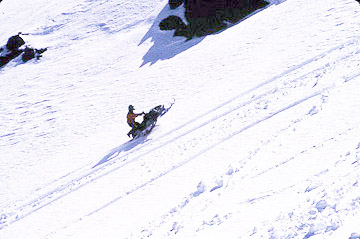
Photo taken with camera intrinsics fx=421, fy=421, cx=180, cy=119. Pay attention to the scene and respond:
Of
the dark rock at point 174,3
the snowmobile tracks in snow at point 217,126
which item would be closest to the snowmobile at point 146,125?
the snowmobile tracks in snow at point 217,126

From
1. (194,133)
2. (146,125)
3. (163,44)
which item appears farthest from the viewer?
(163,44)

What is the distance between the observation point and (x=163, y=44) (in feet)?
86.8

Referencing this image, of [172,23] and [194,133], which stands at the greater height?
[194,133]

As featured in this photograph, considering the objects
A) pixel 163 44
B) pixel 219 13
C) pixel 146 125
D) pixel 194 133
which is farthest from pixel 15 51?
pixel 194 133

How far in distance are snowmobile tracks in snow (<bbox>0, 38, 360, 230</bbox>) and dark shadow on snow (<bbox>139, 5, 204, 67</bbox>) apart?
10655mm

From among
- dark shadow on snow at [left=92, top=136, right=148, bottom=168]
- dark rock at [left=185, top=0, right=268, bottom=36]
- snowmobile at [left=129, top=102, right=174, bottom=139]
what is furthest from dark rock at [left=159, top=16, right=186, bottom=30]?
dark shadow on snow at [left=92, top=136, right=148, bottom=168]

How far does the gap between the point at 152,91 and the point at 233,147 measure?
34.4 feet

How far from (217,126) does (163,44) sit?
14631mm

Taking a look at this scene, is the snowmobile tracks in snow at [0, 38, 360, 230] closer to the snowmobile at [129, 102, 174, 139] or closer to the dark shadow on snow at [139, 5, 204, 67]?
the snowmobile at [129, 102, 174, 139]

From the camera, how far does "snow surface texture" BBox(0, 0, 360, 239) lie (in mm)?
7129

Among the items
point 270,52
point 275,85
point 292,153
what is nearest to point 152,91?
point 270,52

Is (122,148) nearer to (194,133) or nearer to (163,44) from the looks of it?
(194,133)

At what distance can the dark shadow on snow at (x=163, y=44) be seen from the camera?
24.7 metres

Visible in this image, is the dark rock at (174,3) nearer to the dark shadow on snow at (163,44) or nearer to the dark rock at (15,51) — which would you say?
the dark shadow on snow at (163,44)
